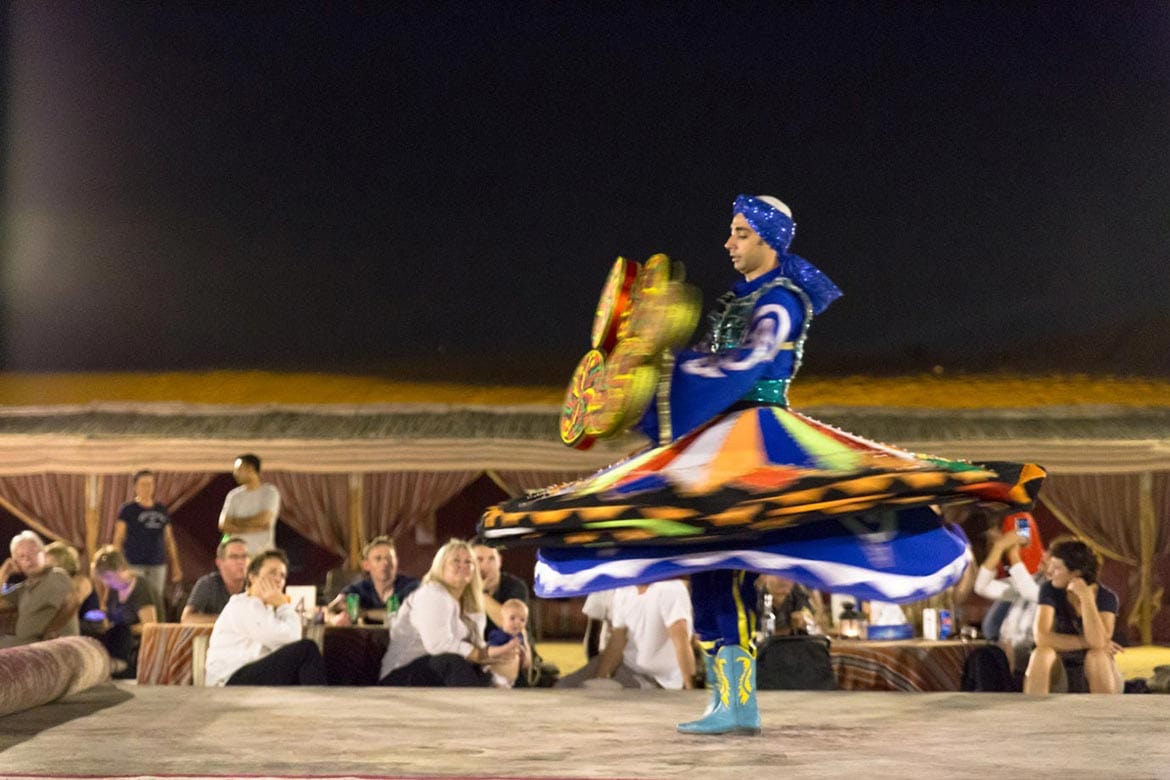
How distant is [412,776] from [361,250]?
19971 millimetres

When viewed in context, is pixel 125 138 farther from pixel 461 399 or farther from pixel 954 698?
pixel 954 698

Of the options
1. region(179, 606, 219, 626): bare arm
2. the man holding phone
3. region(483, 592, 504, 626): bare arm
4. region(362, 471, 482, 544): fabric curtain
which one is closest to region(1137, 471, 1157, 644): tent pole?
region(362, 471, 482, 544): fabric curtain

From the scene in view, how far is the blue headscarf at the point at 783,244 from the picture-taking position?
4.12m

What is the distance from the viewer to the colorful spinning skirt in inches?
143

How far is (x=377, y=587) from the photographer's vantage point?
7.29m

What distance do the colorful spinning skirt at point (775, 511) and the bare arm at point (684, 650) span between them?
7.59 feet

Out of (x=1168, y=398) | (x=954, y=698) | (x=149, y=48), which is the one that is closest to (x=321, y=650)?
(x=954, y=698)

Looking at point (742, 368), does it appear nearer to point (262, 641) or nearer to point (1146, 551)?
point (262, 641)

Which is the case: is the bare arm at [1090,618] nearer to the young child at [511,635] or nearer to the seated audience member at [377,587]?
the young child at [511,635]

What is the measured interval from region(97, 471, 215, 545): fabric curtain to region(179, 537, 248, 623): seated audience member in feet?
23.2

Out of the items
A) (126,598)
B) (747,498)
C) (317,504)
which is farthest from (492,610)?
(317,504)

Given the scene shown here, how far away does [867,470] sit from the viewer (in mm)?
3699

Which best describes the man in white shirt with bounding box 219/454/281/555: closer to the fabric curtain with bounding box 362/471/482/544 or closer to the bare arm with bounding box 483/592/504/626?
the bare arm with bounding box 483/592/504/626

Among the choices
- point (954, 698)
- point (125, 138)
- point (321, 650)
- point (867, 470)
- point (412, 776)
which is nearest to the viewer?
point (412, 776)
